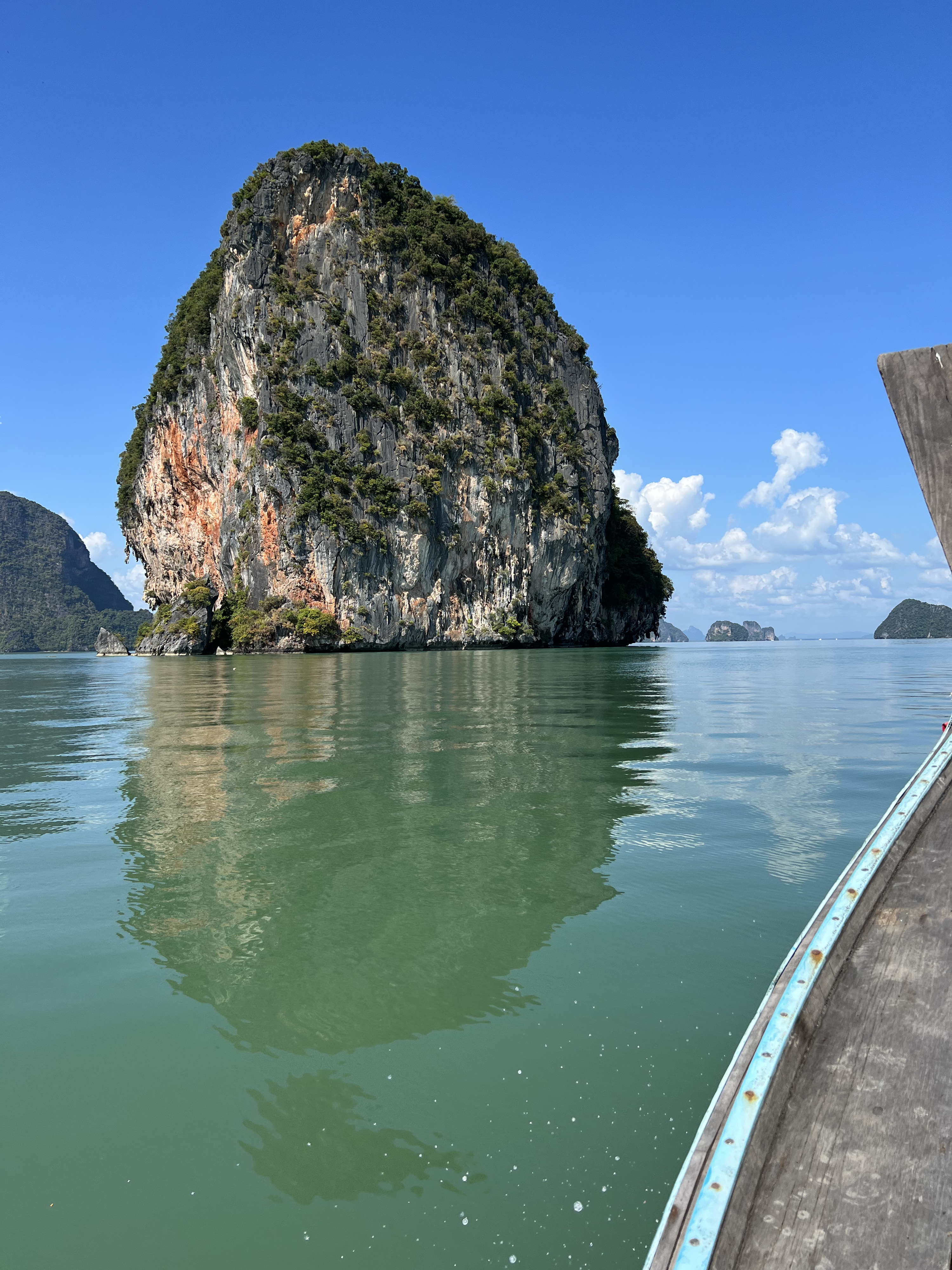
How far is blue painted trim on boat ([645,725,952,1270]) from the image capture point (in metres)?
1.12

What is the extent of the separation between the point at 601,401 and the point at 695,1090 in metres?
66.1

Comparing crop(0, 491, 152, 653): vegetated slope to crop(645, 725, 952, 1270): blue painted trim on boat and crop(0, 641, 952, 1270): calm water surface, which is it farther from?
crop(645, 725, 952, 1270): blue painted trim on boat

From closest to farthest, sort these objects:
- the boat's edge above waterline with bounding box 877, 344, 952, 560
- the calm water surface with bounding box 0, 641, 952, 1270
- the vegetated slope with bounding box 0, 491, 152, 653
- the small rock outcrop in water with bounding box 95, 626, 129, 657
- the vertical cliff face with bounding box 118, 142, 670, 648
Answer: the boat's edge above waterline with bounding box 877, 344, 952, 560 → the calm water surface with bounding box 0, 641, 952, 1270 → the vertical cliff face with bounding box 118, 142, 670, 648 → the small rock outcrop in water with bounding box 95, 626, 129, 657 → the vegetated slope with bounding box 0, 491, 152, 653

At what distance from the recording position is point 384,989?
315 cm

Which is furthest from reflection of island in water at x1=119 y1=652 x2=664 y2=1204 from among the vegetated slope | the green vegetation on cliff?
the vegetated slope

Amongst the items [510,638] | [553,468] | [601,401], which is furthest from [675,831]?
[601,401]

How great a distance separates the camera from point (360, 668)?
30.0m

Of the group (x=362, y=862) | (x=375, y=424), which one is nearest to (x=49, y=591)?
(x=375, y=424)

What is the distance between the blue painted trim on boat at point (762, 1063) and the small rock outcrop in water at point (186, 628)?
52.0 meters

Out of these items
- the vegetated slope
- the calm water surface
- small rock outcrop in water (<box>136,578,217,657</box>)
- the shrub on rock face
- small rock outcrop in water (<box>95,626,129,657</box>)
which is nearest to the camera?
the calm water surface

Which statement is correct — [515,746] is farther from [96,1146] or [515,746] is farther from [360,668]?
[360,668]

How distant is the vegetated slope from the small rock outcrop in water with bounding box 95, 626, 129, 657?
62946 millimetres

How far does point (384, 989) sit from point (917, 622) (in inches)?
6944

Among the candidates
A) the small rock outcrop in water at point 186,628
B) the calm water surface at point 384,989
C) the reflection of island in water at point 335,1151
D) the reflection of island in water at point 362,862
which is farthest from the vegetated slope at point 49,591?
the reflection of island in water at point 335,1151
